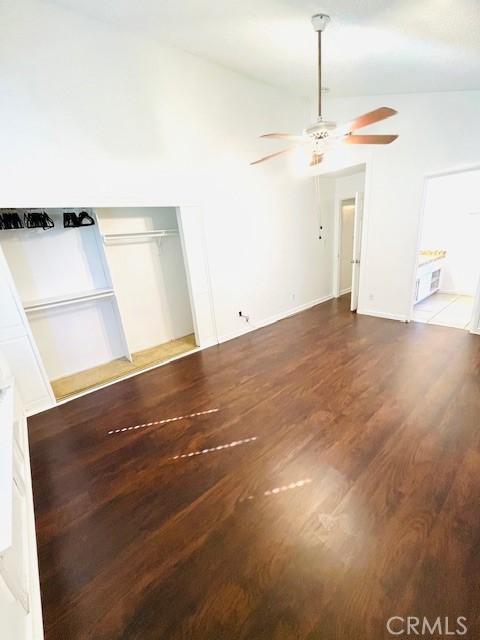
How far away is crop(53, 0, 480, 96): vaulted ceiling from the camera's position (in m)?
1.99

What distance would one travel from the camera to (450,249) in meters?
A: 5.92

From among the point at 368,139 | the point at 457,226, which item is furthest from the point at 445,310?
the point at 368,139

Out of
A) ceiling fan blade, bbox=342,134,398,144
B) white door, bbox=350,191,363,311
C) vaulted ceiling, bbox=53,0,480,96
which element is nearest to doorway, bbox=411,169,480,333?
white door, bbox=350,191,363,311

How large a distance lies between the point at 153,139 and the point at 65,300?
2209mm

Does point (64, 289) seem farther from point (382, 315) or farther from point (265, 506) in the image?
point (382, 315)

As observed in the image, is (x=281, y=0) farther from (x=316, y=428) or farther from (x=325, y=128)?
(x=316, y=428)

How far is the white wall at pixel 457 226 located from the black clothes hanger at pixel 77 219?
19.9 ft

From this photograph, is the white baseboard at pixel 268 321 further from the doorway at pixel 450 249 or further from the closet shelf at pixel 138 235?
the doorway at pixel 450 249

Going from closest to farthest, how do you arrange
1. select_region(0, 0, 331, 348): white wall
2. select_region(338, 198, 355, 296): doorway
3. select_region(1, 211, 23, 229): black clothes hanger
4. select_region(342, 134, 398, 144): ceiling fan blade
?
select_region(342, 134, 398, 144): ceiling fan blade → select_region(0, 0, 331, 348): white wall → select_region(1, 211, 23, 229): black clothes hanger → select_region(338, 198, 355, 296): doorway

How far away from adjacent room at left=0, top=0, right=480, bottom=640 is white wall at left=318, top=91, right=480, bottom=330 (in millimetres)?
33

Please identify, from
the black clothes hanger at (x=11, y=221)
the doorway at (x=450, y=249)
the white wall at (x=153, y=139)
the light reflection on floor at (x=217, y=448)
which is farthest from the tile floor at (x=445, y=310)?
the black clothes hanger at (x=11, y=221)

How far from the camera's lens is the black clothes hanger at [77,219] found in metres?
3.17

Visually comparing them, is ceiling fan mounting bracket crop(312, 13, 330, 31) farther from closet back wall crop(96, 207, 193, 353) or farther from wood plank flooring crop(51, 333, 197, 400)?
wood plank flooring crop(51, 333, 197, 400)

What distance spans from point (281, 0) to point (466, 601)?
403 centimetres
